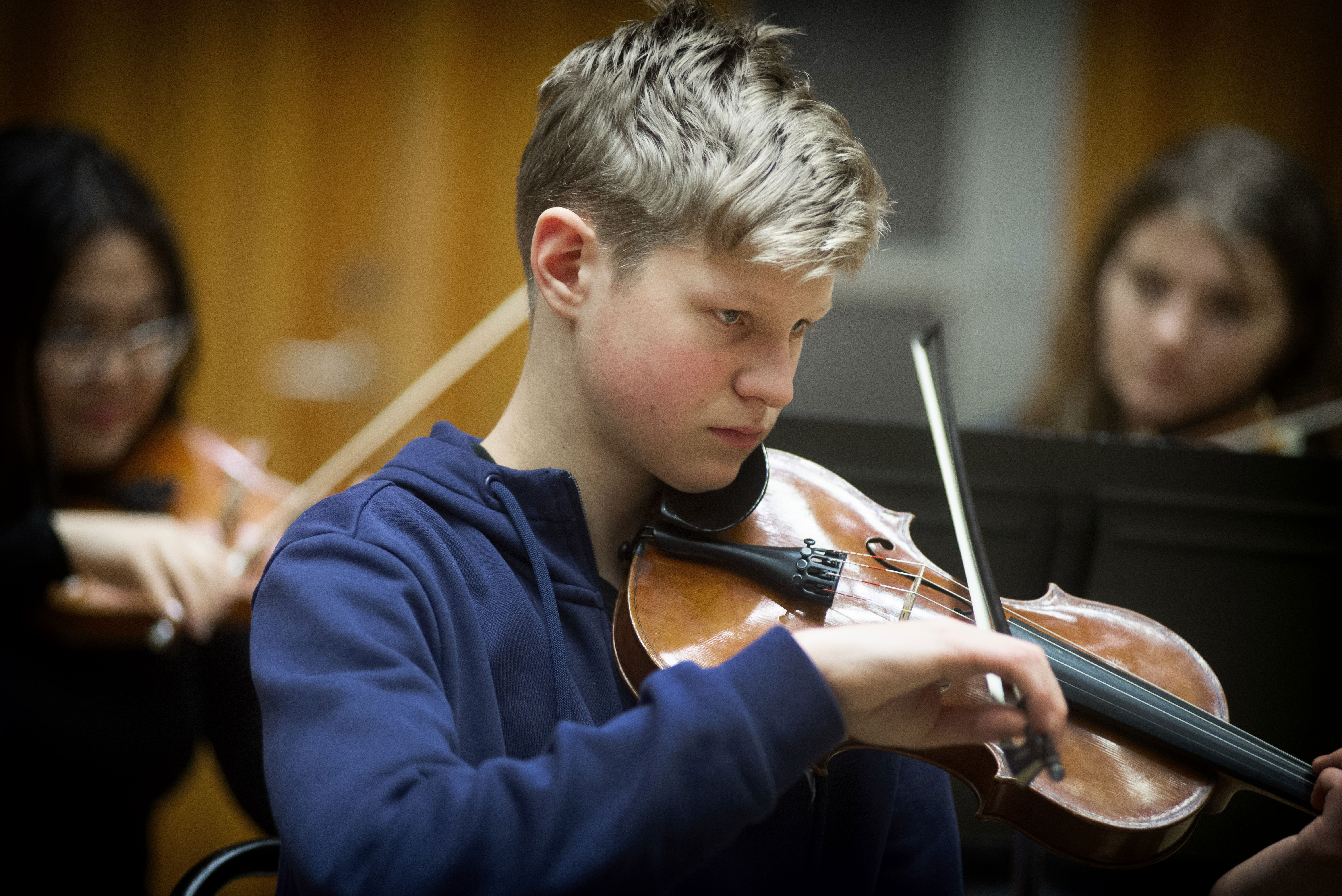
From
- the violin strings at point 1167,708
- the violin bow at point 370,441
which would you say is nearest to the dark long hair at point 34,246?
the violin bow at point 370,441

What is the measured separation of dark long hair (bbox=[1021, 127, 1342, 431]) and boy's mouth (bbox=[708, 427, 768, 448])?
1144 millimetres

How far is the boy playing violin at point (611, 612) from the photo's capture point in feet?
1.60

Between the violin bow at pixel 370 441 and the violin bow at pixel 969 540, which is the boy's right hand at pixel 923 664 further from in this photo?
the violin bow at pixel 370 441

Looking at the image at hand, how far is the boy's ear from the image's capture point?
67cm

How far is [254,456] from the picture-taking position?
161cm

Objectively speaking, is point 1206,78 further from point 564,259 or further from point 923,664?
point 923,664

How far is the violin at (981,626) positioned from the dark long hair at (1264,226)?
1.02 metres

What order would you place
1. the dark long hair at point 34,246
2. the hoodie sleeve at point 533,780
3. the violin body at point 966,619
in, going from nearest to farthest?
the hoodie sleeve at point 533,780 < the violin body at point 966,619 < the dark long hair at point 34,246

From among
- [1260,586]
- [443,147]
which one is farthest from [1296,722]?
[443,147]

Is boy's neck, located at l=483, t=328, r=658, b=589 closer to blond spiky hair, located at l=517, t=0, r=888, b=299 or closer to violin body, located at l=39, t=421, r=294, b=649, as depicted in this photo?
blond spiky hair, located at l=517, t=0, r=888, b=299

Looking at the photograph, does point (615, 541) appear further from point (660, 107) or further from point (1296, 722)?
point (1296, 722)

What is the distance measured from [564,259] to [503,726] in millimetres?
303

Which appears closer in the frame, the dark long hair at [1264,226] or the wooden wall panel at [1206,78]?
the dark long hair at [1264,226]

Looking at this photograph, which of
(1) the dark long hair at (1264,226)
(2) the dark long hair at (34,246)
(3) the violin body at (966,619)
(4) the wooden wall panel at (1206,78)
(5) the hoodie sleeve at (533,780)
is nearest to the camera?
(5) the hoodie sleeve at (533,780)
